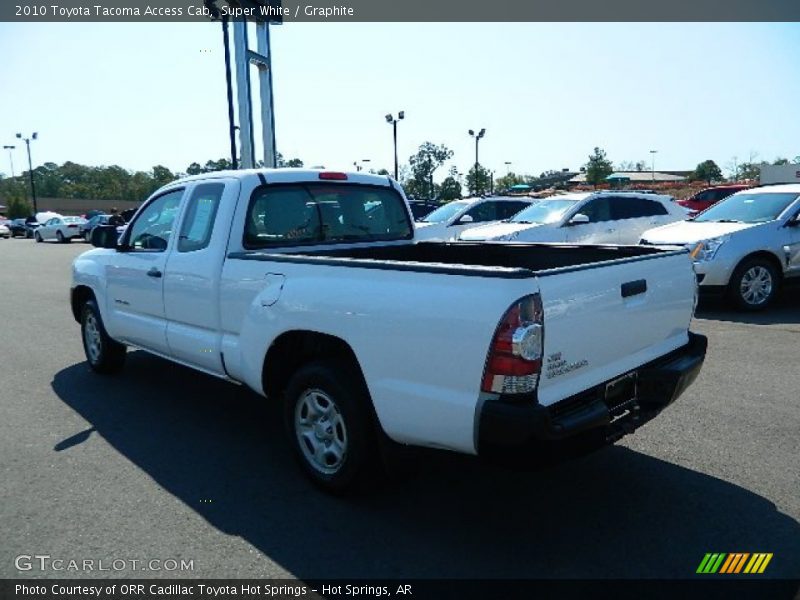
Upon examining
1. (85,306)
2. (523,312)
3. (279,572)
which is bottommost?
(279,572)

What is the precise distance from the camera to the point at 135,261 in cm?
532

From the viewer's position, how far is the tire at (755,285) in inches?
346

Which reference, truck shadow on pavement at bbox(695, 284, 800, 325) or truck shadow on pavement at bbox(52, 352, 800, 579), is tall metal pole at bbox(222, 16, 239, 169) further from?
truck shadow on pavement at bbox(52, 352, 800, 579)

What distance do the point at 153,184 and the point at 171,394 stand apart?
117671 mm

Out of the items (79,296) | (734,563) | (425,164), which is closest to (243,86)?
(79,296)

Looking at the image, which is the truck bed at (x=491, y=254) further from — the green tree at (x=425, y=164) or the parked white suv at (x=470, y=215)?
the green tree at (x=425, y=164)

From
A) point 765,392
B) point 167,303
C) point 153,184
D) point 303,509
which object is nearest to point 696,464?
point 765,392

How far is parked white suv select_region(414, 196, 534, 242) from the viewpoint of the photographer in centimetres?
1428

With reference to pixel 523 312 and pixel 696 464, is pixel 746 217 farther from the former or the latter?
pixel 523 312

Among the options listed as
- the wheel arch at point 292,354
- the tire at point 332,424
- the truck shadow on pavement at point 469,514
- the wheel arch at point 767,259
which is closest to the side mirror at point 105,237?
the truck shadow on pavement at point 469,514

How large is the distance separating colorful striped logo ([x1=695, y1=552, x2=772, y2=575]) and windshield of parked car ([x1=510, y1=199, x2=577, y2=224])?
9410mm

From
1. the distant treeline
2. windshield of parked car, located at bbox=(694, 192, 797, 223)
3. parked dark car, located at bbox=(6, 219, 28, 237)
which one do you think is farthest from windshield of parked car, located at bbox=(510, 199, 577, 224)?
the distant treeline

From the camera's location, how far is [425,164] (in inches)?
2586

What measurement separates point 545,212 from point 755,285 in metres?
4.50
